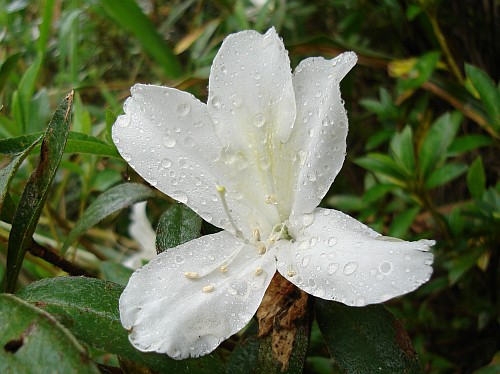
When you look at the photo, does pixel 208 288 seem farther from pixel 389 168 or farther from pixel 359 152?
pixel 359 152

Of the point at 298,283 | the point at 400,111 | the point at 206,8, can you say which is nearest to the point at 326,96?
the point at 298,283

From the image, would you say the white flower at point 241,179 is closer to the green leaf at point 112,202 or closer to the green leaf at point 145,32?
the green leaf at point 112,202

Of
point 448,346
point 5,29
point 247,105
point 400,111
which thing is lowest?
point 448,346

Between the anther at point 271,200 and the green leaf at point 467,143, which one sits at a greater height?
the anther at point 271,200

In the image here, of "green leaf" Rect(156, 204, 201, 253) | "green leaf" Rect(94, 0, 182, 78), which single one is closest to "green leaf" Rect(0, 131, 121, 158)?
"green leaf" Rect(156, 204, 201, 253)

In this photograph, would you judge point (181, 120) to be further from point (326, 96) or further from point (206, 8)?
point (206, 8)

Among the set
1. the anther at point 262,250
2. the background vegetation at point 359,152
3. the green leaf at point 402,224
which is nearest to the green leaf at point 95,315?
the background vegetation at point 359,152

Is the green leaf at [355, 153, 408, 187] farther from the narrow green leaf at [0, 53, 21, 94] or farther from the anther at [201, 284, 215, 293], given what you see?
the narrow green leaf at [0, 53, 21, 94]
